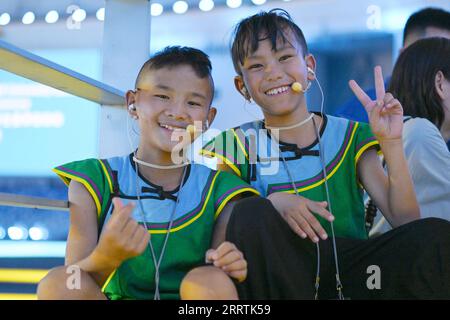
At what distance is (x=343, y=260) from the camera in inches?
46.8

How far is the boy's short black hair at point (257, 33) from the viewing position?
1.44 m

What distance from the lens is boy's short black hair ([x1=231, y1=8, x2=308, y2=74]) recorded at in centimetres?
144

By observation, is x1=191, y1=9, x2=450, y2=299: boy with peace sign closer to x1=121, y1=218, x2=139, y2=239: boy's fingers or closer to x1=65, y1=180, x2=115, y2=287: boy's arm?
x1=121, y1=218, x2=139, y2=239: boy's fingers

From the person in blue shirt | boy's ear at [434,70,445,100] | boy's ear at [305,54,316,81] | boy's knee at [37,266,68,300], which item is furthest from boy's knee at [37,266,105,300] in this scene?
the person in blue shirt

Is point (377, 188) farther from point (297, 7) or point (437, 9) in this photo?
Answer: point (297, 7)

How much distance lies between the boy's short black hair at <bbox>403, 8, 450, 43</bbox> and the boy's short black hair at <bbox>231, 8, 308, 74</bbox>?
35.1 inches

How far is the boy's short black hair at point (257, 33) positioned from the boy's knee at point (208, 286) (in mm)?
602

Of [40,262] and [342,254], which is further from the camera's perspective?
[40,262]

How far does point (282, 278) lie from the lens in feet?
3.40

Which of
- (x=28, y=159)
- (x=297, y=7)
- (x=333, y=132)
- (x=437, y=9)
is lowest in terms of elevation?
(x=333, y=132)
